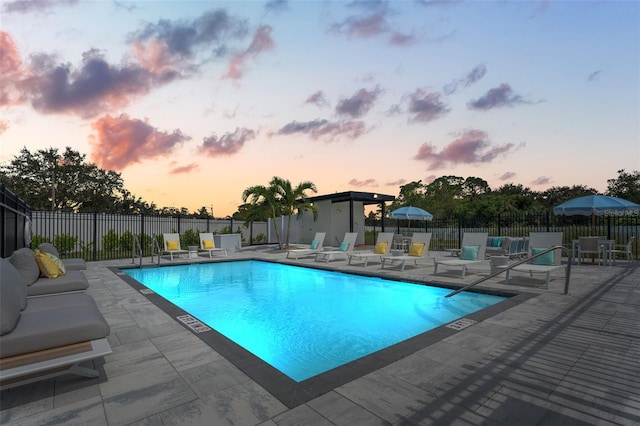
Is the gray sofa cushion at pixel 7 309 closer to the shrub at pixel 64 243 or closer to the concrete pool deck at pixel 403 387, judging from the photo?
the concrete pool deck at pixel 403 387

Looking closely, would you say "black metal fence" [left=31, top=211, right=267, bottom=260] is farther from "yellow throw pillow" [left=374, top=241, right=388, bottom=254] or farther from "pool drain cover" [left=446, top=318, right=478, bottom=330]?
"pool drain cover" [left=446, top=318, right=478, bottom=330]

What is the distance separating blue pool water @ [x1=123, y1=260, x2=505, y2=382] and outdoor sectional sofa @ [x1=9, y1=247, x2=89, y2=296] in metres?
2.01

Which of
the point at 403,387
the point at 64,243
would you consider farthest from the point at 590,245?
the point at 64,243

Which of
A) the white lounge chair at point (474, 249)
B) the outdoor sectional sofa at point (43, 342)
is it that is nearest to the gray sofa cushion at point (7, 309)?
the outdoor sectional sofa at point (43, 342)

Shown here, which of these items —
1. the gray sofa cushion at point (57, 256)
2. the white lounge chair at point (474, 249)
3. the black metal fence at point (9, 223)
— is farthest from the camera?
the white lounge chair at point (474, 249)

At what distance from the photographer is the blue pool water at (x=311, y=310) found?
439cm

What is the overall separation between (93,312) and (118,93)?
37.1ft

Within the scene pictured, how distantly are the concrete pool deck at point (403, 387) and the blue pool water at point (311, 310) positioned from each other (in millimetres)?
1158

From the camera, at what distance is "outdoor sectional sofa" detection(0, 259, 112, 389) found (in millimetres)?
2303

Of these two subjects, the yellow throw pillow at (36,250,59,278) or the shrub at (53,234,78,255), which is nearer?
the yellow throw pillow at (36,250,59,278)

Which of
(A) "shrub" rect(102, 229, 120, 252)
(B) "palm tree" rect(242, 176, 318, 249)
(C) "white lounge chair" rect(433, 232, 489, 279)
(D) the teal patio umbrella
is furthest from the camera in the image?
(B) "palm tree" rect(242, 176, 318, 249)

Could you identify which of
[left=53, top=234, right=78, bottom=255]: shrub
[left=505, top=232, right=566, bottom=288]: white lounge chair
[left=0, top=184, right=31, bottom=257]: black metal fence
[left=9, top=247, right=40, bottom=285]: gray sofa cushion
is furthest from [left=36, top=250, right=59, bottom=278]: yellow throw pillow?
[left=53, top=234, right=78, bottom=255]: shrub

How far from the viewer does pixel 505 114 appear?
42.8 ft

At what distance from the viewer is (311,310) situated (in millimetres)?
6398
